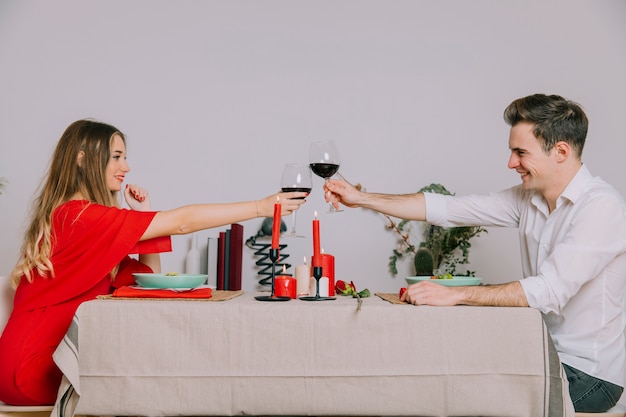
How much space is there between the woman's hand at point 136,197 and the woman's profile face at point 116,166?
204 mm

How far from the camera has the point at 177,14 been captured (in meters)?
3.51

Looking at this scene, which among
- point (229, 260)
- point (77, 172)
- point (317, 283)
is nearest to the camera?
point (317, 283)

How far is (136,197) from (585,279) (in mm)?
1629

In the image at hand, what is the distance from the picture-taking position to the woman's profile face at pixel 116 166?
2069 mm

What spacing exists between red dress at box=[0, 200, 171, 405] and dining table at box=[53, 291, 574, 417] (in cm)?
29

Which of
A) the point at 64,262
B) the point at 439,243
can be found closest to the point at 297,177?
the point at 64,262

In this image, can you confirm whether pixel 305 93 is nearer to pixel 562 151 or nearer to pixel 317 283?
pixel 562 151

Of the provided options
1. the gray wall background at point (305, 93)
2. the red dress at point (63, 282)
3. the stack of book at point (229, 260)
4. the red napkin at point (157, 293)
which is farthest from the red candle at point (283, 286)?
the gray wall background at point (305, 93)

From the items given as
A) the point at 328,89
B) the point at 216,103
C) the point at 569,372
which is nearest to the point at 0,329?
the point at 569,372

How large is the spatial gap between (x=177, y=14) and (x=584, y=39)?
244cm

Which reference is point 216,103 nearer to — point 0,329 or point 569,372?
point 0,329

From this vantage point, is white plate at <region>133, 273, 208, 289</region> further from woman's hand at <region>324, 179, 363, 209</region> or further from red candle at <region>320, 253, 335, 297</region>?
woman's hand at <region>324, 179, 363, 209</region>

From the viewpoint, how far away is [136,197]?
7.70 feet

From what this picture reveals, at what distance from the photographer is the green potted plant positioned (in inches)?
129
